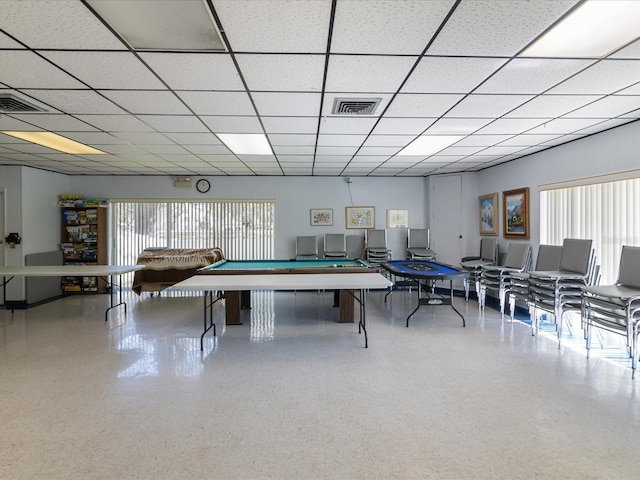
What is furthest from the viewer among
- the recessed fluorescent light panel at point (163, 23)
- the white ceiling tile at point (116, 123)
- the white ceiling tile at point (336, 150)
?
the white ceiling tile at point (336, 150)

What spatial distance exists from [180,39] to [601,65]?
319cm

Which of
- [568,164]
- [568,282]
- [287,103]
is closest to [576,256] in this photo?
[568,282]

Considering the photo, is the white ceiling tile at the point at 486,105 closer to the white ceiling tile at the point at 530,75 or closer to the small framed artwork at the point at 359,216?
the white ceiling tile at the point at 530,75

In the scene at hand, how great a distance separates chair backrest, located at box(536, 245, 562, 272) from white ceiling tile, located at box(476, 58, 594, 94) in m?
2.81

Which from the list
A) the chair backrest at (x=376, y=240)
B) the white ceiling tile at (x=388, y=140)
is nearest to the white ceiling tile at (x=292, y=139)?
the white ceiling tile at (x=388, y=140)

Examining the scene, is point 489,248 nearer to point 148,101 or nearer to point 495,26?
point 495,26

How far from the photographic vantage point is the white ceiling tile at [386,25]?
6.20ft

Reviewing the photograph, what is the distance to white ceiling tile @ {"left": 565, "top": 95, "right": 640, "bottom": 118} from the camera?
3.28m

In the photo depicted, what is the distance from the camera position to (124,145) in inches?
198

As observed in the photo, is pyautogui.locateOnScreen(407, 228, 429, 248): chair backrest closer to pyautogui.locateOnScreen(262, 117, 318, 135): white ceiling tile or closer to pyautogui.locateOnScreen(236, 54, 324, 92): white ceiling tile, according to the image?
pyautogui.locateOnScreen(262, 117, 318, 135): white ceiling tile

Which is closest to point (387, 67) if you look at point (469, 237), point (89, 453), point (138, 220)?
point (89, 453)

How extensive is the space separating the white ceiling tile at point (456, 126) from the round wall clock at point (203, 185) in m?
5.51

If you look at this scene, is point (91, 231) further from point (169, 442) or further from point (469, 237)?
point (469, 237)

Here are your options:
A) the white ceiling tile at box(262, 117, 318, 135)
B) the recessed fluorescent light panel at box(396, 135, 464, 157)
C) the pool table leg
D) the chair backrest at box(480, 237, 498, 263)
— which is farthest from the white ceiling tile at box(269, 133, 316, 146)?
the chair backrest at box(480, 237, 498, 263)
